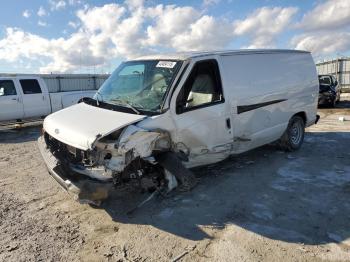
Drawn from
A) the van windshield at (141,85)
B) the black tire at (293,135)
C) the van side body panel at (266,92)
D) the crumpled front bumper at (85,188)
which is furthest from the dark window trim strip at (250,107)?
the crumpled front bumper at (85,188)

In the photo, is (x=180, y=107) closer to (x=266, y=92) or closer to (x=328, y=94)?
(x=266, y=92)

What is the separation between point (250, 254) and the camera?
3820 millimetres

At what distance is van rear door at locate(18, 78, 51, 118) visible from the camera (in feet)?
43.0

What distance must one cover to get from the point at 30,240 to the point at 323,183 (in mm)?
4591

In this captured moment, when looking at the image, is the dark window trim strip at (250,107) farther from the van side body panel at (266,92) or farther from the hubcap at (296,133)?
the hubcap at (296,133)

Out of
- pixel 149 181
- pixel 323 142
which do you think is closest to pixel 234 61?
pixel 149 181

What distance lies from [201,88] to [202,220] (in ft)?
7.34

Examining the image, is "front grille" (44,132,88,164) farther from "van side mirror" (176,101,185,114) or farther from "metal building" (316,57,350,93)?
"metal building" (316,57,350,93)

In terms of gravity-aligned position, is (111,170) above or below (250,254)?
above

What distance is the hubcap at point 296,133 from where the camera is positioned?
322 inches

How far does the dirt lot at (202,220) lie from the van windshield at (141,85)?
4.60 ft

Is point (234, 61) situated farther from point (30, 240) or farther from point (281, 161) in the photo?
point (30, 240)

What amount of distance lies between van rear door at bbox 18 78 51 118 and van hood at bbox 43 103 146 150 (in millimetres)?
8146

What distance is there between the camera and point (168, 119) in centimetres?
515
